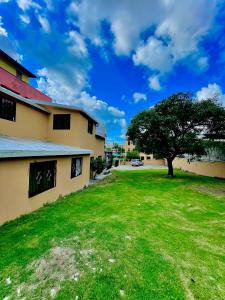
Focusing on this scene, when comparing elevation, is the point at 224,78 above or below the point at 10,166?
above

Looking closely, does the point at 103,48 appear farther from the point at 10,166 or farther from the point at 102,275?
the point at 102,275

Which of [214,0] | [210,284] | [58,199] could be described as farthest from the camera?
[214,0]

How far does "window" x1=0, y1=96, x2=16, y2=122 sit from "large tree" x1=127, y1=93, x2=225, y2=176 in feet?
37.3

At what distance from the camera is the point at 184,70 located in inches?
936

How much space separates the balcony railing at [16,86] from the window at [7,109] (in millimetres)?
3635

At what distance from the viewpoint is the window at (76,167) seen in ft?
37.4

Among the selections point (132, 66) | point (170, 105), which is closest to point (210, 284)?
point (170, 105)

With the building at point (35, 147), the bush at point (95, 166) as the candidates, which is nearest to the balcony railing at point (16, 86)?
the building at point (35, 147)

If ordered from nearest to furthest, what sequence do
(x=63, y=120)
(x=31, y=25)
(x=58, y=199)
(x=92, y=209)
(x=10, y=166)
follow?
(x=10, y=166)
(x=92, y=209)
(x=58, y=199)
(x=63, y=120)
(x=31, y=25)

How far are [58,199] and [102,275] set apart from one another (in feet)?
20.6

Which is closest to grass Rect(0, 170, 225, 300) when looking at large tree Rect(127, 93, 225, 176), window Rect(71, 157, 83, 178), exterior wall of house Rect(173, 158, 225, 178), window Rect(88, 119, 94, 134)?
window Rect(71, 157, 83, 178)

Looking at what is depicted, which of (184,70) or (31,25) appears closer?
(31,25)

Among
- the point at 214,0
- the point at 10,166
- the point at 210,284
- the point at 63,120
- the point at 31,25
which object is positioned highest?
the point at 31,25

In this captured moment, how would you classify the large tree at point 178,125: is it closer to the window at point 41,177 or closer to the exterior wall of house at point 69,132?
the exterior wall of house at point 69,132
